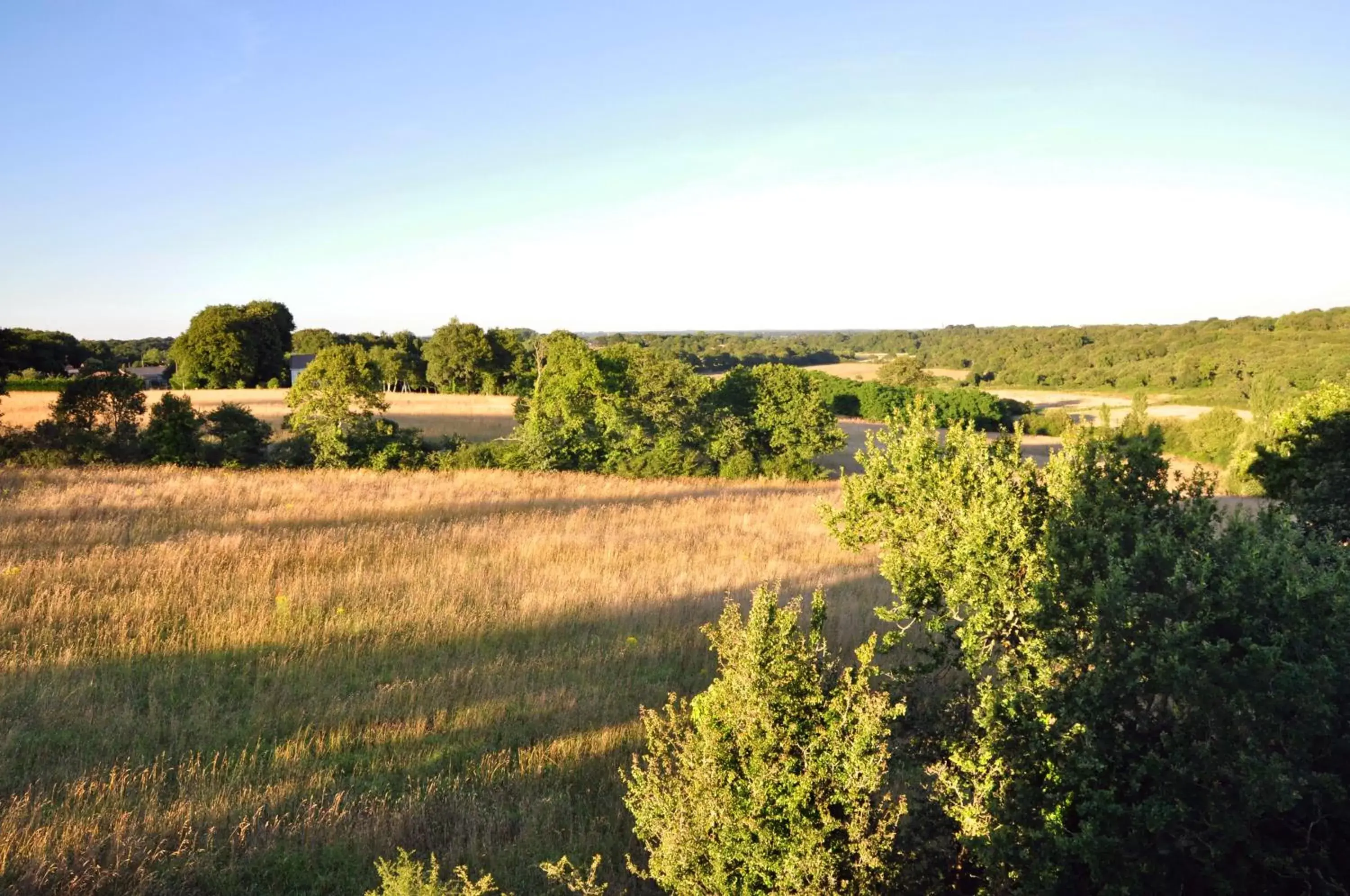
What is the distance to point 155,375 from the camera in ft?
238

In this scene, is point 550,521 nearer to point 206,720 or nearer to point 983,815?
point 206,720

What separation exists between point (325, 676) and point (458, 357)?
6056 centimetres

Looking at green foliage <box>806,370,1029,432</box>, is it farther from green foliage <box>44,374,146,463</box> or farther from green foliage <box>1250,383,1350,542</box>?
green foliage <box>44,374,146,463</box>

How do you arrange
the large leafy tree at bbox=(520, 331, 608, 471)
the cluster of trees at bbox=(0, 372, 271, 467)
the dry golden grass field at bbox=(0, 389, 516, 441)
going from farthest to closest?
the dry golden grass field at bbox=(0, 389, 516, 441) → the large leafy tree at bbox=(520, 331, 608, 471) → the cluster of trees at bbox=(0, 372, 271, 467)

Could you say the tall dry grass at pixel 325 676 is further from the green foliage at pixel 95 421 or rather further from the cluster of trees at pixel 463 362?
the cluster of trees at pixel 463 362

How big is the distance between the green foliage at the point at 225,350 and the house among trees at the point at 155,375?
1440 millimetres

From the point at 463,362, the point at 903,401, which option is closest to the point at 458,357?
the point at 463,362

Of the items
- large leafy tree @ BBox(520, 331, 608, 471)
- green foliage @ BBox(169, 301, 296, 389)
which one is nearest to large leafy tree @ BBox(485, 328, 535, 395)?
green foliage @ BBox(169, 301, 296, 389)

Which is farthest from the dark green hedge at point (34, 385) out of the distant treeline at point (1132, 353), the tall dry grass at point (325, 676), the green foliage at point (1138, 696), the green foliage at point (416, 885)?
the green foliage at point (1138, 696)

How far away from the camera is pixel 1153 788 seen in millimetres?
3389

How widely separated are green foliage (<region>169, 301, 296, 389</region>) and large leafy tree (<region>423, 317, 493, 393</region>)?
Result: 1460cm

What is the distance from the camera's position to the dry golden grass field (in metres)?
36.3

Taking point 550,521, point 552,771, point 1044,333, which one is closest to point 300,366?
point 550,521

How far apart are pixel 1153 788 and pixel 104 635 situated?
9.21 m
